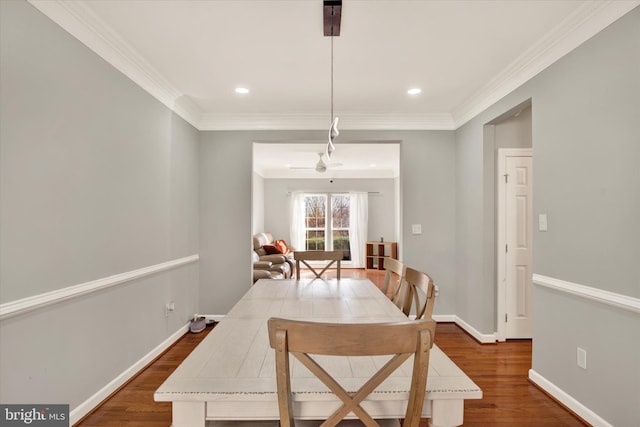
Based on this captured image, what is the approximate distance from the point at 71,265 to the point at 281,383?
173 centimetres

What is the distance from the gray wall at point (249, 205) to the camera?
12.9ft

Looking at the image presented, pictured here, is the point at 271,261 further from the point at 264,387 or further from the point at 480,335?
the point at 264,387

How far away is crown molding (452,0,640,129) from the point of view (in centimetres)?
184

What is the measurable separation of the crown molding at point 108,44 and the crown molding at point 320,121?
679 millimetres

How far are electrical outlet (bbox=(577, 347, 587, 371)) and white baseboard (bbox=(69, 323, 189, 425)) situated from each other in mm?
3095

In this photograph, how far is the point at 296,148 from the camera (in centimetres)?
582

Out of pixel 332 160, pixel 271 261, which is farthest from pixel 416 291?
pixel 332 160

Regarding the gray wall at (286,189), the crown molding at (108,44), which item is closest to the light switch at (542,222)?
the crown molding at (108,44)

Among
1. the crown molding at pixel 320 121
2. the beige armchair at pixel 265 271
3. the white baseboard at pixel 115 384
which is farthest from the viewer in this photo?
the beige armchair at pixel 265 271

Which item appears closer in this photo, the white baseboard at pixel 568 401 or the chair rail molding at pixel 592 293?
the chair rail molding at pixel 592 293

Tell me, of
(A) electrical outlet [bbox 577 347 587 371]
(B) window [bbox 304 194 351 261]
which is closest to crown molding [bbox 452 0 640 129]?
(A) electrical outlet [bbox 577 347 587 371]

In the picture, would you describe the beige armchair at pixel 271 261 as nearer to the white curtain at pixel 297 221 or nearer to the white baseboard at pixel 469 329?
the white curtain at pixel 297 221

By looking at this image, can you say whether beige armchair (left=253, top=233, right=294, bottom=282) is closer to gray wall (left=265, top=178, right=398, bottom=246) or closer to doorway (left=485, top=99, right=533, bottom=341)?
gray wall (left=265, top=178, right=398, bottom=246)

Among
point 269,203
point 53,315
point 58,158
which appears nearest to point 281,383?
point 53,315
